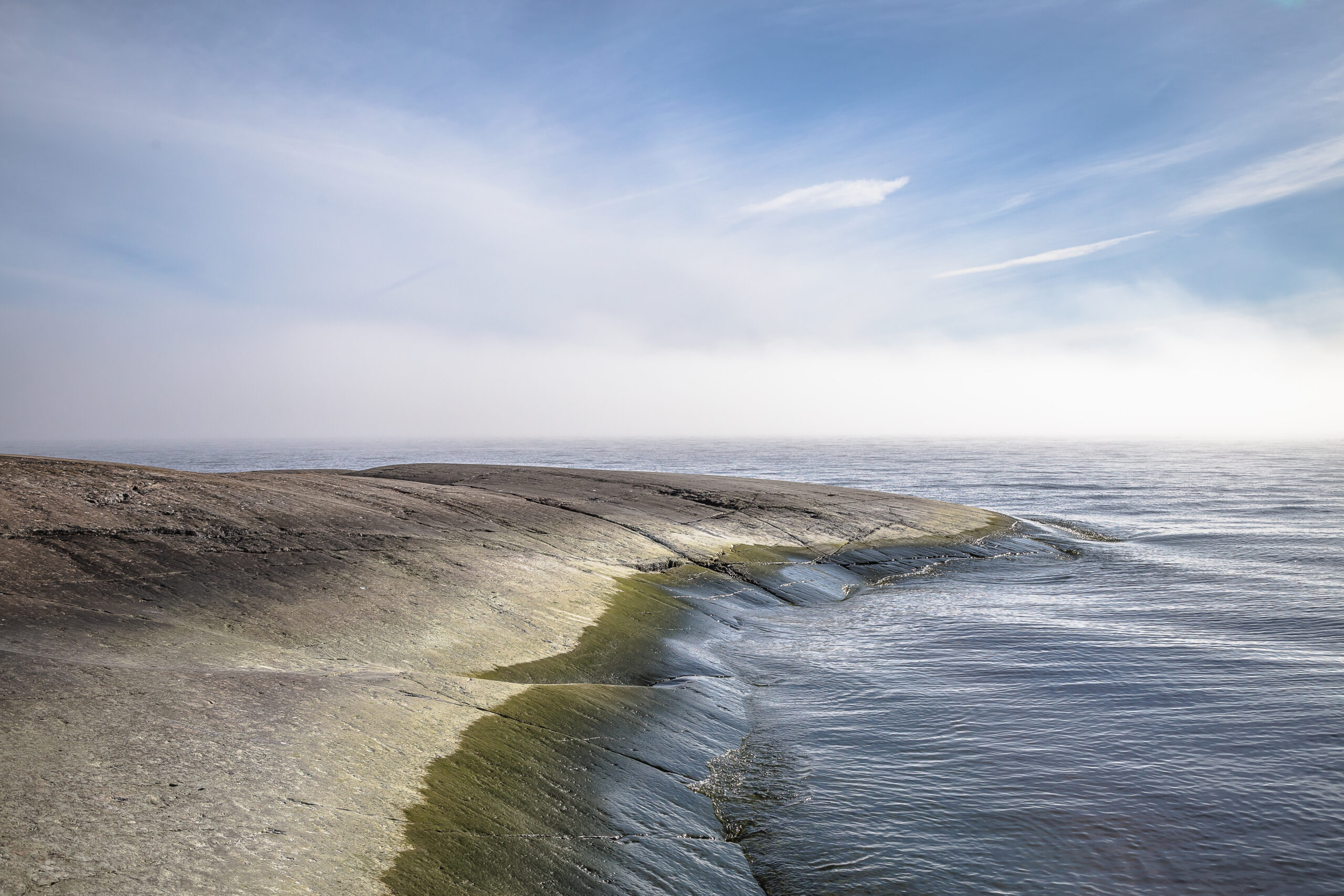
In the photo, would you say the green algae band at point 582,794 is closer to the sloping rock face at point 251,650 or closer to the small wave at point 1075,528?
the sloping rock face at point 251,650

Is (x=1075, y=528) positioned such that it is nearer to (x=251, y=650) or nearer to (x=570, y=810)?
(x=570, y=810)

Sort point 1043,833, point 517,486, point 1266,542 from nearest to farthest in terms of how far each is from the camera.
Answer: point 1043,833 < point 517,486 < point 1266,542

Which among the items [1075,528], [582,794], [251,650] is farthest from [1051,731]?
Answer: [1075,528]

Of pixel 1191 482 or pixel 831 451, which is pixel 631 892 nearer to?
pixel 1191 482

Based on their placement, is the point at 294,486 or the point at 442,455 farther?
the point at 442,455

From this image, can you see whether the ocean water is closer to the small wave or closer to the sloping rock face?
the sloping rock face

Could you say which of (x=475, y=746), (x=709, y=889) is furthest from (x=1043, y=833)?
(x=475, y=746)
